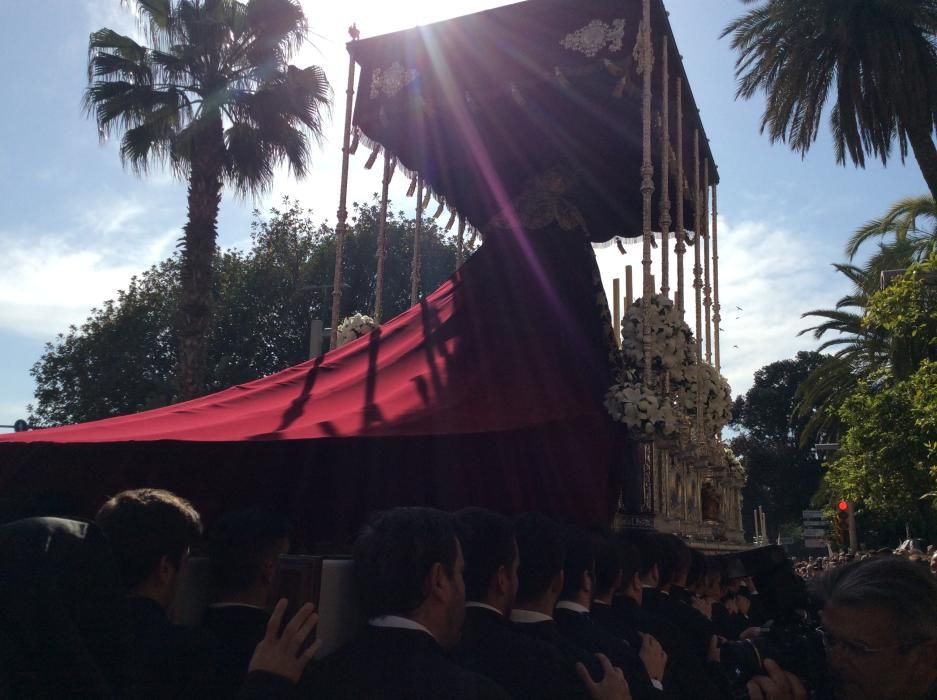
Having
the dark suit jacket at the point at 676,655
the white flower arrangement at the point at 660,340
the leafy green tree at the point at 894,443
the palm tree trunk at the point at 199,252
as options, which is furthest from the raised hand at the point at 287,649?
the palm tree trunk at the point at 199,252

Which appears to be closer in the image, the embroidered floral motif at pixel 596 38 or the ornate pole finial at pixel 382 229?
the embroidered floral motif at pixel 596 38

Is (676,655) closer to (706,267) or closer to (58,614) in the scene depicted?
(58,614)

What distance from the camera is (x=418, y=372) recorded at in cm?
690

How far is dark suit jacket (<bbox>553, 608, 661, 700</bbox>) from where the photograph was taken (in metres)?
3.35

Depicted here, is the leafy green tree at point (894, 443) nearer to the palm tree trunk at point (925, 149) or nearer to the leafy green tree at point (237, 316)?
the palm tree trunk at point (925, 149)

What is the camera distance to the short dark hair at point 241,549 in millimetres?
2764

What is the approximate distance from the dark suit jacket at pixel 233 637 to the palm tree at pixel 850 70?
1598cm

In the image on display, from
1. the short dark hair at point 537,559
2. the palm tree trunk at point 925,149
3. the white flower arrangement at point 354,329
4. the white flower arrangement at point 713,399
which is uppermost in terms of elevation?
the palm tree trunk at point 925,149

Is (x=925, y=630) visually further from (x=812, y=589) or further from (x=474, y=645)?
(x=474, y=645)

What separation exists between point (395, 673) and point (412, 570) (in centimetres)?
26

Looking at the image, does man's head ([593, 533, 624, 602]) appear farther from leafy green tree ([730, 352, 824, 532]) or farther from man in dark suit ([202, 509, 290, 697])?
leafy green tree ([730, 352, 824, 532])

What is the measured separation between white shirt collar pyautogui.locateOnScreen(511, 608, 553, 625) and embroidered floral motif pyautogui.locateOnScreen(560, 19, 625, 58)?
625 cm

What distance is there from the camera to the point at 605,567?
4094 millimetres

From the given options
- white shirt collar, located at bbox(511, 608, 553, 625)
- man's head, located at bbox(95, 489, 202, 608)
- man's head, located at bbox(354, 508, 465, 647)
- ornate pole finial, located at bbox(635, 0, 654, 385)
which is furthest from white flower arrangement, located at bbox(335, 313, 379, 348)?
man's head, located at bbox(354, 508, 465, 647)
